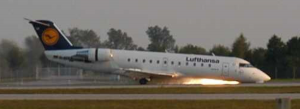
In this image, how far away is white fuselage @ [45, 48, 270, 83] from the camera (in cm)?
4778

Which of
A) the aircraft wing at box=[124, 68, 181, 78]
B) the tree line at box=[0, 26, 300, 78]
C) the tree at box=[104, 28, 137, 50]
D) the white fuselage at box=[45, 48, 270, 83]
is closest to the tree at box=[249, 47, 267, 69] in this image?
the tree line at box=[0, 26, 300, 78]

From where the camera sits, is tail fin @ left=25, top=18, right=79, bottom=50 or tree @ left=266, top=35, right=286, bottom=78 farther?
tree @ left=266, top=35, right=286, bottom=78

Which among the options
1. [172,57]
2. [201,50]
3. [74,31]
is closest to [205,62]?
[172,57]

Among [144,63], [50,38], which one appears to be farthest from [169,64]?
[50,38]

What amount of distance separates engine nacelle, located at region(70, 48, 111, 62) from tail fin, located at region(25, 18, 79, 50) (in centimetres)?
142

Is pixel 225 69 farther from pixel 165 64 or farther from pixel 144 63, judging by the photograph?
pixel 144 63

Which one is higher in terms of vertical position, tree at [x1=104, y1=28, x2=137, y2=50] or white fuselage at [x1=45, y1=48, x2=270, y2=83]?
tree at [x1=104, y1=28, x2=137, y2=50]

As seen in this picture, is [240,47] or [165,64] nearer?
[165,64]

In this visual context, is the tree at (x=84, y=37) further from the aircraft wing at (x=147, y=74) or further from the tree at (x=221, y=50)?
the aircraft wing at (x=147, y=74)

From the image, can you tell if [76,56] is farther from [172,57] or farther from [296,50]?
[296,50]

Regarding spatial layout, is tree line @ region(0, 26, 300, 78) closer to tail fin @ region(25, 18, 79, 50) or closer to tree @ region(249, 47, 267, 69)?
tree @ region(249, 47, 267, 69)

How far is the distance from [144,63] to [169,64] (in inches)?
72.8

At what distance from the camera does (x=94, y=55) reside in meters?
47.7
